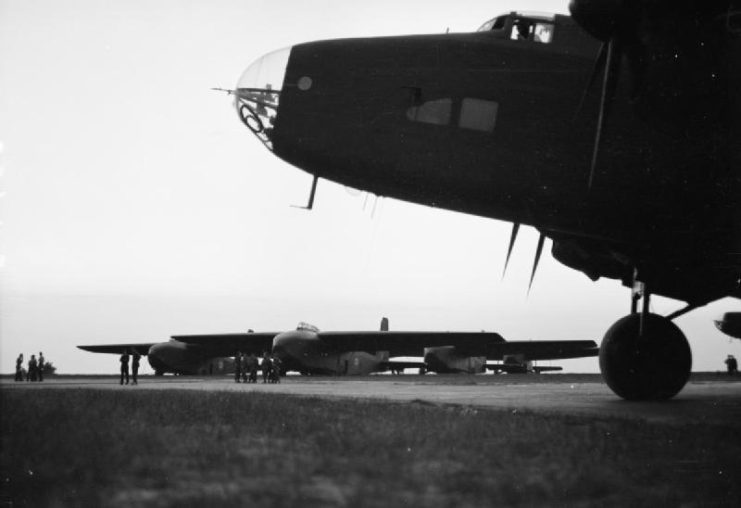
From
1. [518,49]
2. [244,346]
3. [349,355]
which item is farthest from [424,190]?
[244,346]

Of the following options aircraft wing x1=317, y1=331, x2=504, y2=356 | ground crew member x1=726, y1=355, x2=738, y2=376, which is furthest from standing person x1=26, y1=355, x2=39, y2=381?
ground crew member x1=726, y1=355, x2=738, y2=376

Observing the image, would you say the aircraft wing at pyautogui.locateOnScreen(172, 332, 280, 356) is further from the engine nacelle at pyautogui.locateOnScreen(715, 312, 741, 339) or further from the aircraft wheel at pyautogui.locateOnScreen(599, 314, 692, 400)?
the aircraft wheel at pyautogui.locateOnScreen(599, 314, 692, 400)

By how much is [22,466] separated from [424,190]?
20.3ft

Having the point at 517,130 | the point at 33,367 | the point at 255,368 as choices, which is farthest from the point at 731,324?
the point at 33,367

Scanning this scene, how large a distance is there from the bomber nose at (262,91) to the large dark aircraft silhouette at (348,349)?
33859 mm

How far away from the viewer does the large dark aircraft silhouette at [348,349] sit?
44500 millimetres

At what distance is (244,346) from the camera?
51344mm

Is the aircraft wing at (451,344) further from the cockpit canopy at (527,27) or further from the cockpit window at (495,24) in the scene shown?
the cockpit canopy at (527,27)

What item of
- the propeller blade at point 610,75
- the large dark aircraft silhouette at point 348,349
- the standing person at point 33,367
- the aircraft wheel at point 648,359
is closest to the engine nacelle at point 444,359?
the large dark aircraft silhouette at point 348,349

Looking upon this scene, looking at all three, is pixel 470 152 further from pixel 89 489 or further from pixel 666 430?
pixel 89 489

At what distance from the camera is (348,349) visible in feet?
154

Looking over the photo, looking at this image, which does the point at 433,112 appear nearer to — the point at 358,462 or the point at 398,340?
the point at 358,462

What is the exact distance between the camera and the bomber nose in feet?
30.9

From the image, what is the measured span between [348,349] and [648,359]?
36.5 meters
